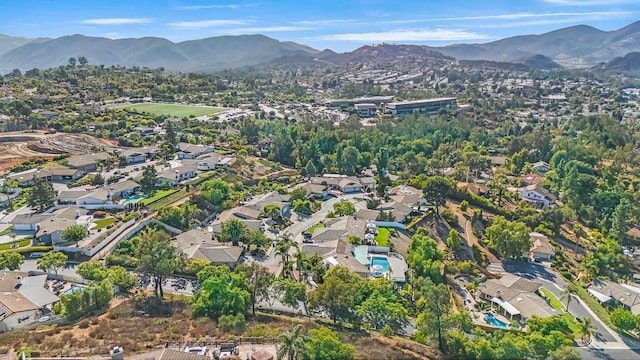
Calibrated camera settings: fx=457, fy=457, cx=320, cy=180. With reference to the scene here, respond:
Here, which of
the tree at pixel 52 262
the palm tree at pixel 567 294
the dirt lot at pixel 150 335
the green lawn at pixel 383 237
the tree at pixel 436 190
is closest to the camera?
the dirt lot at pixel 150 335

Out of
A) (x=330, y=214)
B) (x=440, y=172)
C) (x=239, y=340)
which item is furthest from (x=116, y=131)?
(x=239, y=340)

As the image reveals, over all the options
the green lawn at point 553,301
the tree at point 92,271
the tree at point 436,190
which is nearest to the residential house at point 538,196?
the tree at point 436,190

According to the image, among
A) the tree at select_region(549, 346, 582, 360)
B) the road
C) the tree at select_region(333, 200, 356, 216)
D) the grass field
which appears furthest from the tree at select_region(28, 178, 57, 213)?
the grass field

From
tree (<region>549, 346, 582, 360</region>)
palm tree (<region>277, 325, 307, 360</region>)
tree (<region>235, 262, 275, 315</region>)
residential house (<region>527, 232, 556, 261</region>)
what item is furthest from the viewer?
residential house (<region>527, 232, 556, 261</region>)

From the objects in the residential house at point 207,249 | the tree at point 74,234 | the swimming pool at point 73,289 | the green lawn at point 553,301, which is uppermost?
the tree at point 74,234

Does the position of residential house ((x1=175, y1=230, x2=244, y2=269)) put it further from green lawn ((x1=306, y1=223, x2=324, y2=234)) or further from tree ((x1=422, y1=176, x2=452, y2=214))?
tree ((x1=422, y1=176, x2=452, y2=214))

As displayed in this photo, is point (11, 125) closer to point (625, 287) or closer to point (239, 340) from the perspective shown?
point (239, 340)

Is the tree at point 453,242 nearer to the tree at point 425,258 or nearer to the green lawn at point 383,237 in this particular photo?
the tree at point 425,258
